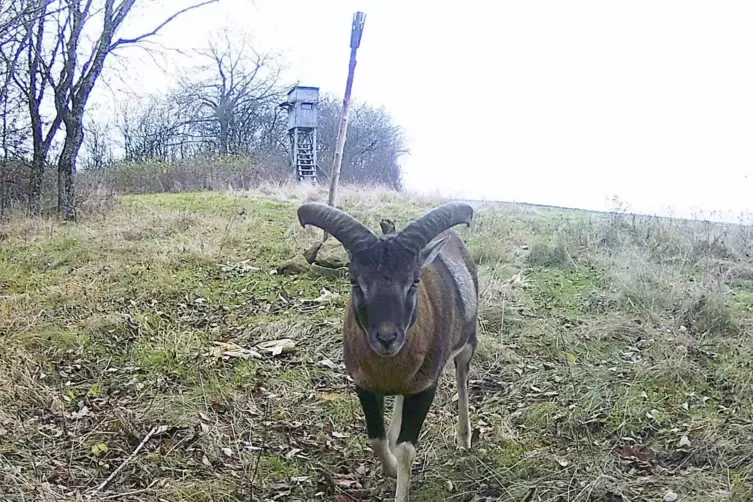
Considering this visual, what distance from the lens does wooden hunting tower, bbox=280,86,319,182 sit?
28109 millimetres

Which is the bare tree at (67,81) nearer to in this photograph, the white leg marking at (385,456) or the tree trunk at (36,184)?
the tree trunk at (36,184)

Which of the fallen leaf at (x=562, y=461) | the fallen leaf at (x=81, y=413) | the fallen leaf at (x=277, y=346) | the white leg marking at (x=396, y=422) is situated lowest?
the fallen leaf at (x=562, y=461)

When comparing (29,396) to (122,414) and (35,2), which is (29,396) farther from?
(35,2)

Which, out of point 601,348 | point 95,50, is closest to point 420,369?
point 601,348

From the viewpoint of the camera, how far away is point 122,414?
5.02 meters

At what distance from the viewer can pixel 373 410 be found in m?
4.25

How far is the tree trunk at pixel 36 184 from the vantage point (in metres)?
14.8

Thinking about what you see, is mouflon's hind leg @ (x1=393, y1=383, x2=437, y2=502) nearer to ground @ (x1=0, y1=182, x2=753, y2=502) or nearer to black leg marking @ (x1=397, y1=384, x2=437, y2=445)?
black leg marking @ (x1=397, y1=384, x2=437, y2=445)

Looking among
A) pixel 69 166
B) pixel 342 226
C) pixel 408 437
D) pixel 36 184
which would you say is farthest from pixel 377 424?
pixel 69 166

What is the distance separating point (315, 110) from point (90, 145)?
9.03 meters

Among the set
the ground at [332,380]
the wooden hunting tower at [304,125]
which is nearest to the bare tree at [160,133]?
the wooden hunting tower at [304,125]

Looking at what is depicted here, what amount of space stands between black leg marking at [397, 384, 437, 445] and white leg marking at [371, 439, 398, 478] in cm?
16

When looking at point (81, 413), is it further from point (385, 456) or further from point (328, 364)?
point (385, 456)

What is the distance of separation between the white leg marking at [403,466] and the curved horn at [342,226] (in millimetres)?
1276
